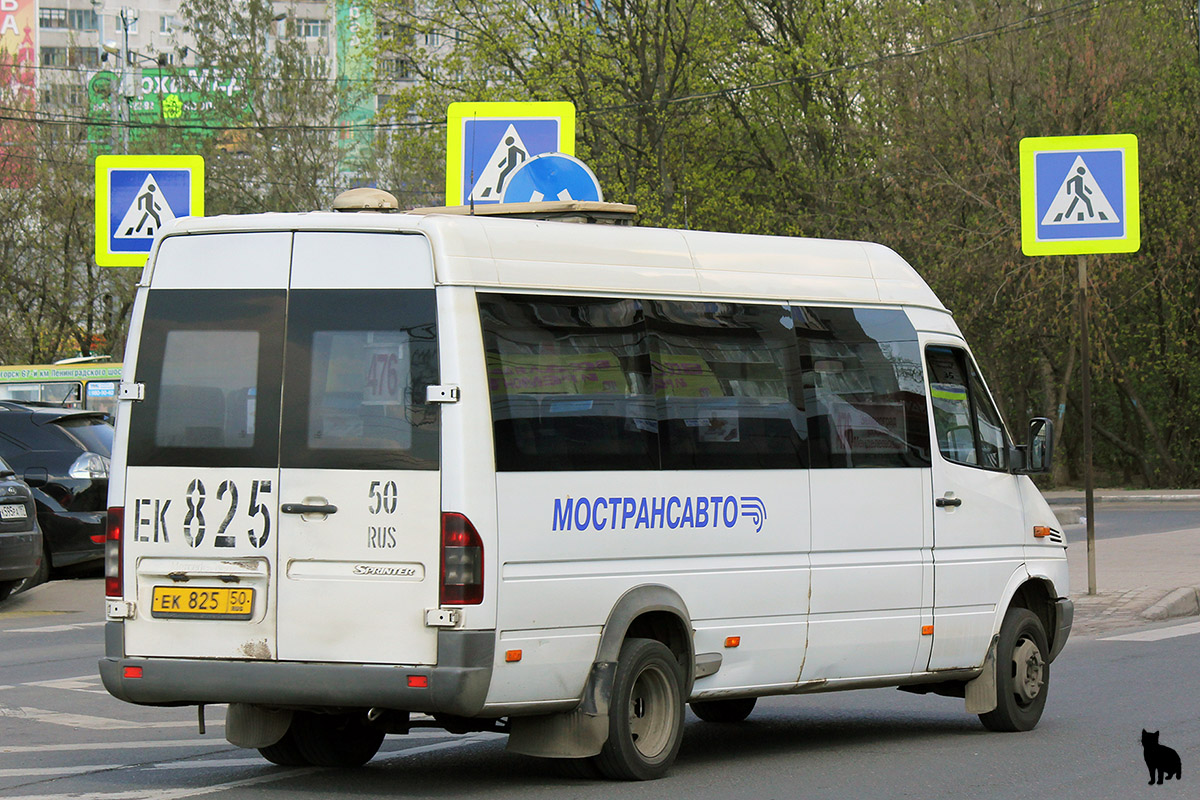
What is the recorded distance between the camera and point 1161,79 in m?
37.2

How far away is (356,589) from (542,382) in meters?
1.18

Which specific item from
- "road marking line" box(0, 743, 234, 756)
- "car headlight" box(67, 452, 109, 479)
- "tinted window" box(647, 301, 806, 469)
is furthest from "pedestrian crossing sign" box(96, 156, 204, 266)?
"tinted window" box(647, 301, 806, 469)

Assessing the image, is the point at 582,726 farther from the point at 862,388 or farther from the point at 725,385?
the point at 862,388

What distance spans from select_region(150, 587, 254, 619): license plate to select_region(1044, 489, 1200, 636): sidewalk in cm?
895

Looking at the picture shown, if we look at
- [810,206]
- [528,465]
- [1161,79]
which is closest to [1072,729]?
[528,465]

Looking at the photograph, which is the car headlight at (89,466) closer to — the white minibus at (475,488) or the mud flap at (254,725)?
the white minibus at (475,488)

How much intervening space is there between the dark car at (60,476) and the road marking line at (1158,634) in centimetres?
1101

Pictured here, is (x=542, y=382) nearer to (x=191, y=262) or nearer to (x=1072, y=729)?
(x=191, y=262)

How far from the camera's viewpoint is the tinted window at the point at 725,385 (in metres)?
8.22

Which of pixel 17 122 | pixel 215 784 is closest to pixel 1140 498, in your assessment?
pixel 215 784

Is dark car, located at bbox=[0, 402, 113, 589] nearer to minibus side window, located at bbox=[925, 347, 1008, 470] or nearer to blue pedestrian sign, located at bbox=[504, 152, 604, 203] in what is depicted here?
blue pedestrian sign, located at bbox=[504, 152, 604, 203]

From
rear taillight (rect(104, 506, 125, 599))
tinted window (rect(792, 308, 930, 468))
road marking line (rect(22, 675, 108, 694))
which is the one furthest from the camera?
road marking line (rect(22, 675, 108, 694))

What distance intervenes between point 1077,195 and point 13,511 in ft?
32.5

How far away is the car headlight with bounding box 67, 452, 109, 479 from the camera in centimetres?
1992
